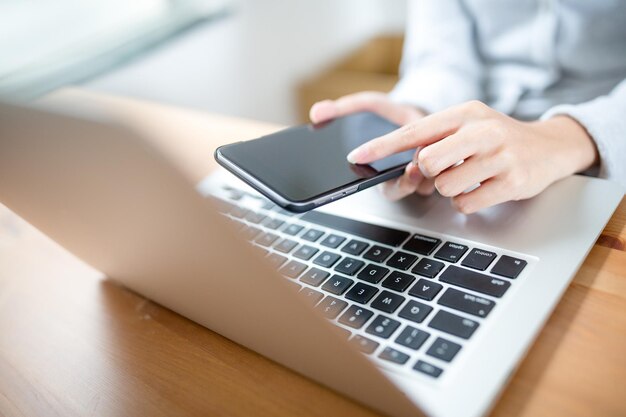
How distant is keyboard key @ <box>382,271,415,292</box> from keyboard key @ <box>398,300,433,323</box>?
2 centimetres

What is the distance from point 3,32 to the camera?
1244 mm

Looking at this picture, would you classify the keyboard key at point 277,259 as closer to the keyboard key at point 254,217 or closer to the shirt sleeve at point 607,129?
the keyboard key at point 254,217

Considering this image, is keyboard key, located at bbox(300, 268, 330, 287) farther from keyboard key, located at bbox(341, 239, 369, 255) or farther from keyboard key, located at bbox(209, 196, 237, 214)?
keyboard key, located at bbox(209, 196, 237, 214)

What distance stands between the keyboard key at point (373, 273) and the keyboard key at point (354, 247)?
0.9 inches

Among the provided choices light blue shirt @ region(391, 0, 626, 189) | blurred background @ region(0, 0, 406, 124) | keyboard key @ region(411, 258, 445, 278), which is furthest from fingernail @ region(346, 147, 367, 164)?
blurred background @ region(0, 0, 406, 124)

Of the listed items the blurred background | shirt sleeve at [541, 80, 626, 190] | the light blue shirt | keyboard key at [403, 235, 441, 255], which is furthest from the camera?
the blurred background

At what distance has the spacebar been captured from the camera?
0.44m

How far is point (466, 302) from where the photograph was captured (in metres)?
0.36

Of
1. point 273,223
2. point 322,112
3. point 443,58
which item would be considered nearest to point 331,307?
point 273,223

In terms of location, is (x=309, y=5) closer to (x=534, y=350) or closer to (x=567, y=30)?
(x=567, y=30)

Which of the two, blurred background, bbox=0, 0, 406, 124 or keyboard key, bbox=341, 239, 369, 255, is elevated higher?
keyboard key, bbox=341, 239, 369, 255

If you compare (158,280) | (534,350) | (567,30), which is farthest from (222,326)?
(567,30)

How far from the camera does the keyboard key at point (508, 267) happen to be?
38 cm

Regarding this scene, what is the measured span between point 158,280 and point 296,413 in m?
0.12
